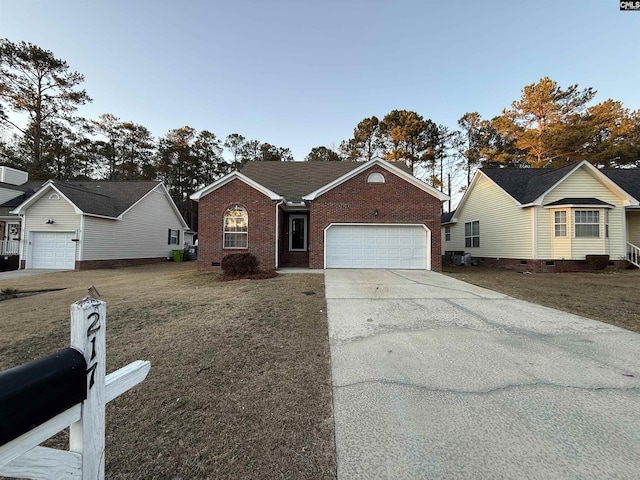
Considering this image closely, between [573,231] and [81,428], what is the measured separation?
18.1 meters

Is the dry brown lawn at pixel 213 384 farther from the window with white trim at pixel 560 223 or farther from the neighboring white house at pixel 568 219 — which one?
the window with white trim at pixel 560 223

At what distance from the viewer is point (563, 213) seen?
548 inches

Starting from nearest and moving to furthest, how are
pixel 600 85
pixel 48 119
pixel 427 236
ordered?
pixel 427 236 → pixel 600 85 → pixel 48 119

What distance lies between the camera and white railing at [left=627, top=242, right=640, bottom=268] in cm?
1391

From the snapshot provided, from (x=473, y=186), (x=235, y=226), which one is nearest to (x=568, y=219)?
(x=473, y=186)

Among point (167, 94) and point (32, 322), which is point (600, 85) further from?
point (32, 322)

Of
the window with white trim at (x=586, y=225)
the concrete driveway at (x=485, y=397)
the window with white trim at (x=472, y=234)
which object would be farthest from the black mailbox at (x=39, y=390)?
the window with white trim at (x=472, y=234)

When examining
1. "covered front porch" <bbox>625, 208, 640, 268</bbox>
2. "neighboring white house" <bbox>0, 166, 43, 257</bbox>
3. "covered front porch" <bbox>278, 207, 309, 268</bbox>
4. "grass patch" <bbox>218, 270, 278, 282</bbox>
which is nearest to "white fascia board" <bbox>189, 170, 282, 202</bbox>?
"covered front porch" <bbox>278, 207, 309, 268</bbox>

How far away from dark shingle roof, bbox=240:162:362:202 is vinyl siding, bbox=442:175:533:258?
8150mm

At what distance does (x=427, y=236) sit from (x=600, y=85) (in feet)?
73.8

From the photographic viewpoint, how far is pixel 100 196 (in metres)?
18.6

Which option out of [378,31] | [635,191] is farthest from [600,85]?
[378,31]

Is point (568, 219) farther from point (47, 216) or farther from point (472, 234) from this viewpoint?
point (47, 216)

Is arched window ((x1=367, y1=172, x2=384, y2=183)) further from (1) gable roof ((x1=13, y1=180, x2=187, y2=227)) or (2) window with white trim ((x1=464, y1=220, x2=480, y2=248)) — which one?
(1) gable roof ((x1=13, y1=180, x2=187, y2=227))
